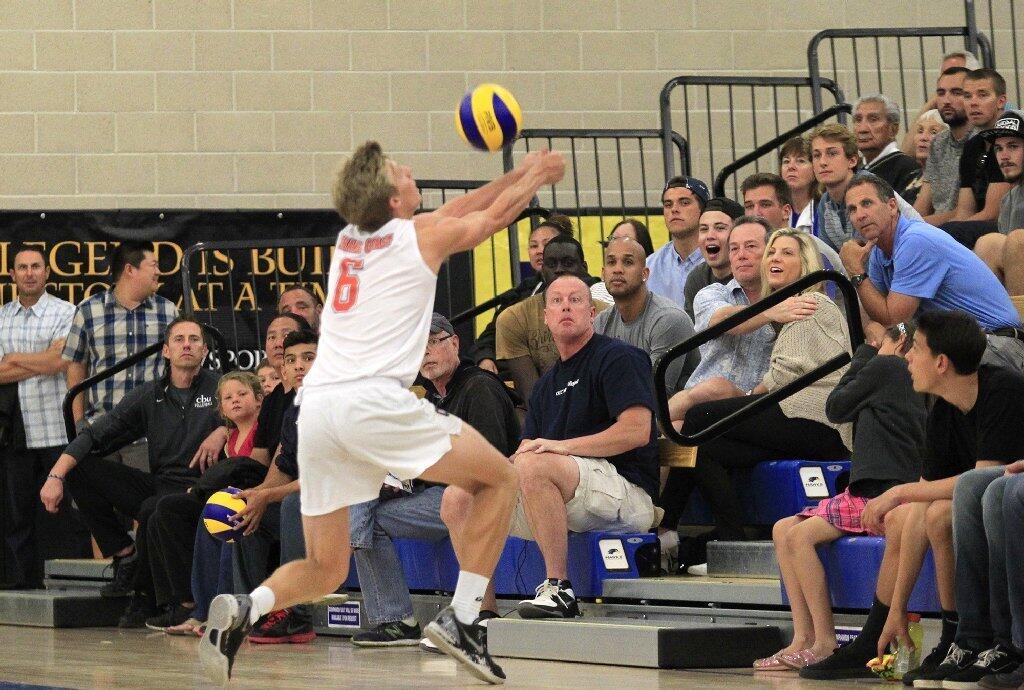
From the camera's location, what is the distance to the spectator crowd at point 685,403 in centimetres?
554

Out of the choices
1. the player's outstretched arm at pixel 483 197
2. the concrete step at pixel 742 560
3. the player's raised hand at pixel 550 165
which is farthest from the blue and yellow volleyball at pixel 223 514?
the player's raised hand at pixel 550 165

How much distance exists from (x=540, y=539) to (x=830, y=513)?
1285 mm

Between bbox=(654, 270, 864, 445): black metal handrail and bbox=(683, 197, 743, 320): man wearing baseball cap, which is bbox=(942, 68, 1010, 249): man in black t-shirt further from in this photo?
bbox=(654, 270, 864, 445): black metal handrail

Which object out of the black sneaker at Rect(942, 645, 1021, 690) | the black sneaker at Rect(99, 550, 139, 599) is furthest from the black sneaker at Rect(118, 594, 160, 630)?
the black sneaker at Rect(942, 645, 1021, 690)

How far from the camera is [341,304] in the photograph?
5438mm

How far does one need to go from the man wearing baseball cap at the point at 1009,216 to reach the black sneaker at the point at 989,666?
112 inches

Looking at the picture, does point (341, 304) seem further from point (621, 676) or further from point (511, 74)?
point (511, 74)

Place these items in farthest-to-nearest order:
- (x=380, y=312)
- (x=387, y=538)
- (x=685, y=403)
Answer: (x=387, y=538) → (x=685, y=403) → (x=380, y=312)

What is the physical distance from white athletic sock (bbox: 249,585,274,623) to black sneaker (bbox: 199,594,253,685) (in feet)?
0.05

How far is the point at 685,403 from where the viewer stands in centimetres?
750

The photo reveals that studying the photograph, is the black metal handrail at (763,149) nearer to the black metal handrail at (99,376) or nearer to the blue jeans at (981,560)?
the black metal handrail at (99,376)

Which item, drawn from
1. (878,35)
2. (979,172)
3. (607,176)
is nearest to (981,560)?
(979,172)

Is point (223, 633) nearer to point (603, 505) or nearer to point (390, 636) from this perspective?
point (603, 505)

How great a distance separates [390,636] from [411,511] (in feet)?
1.91
